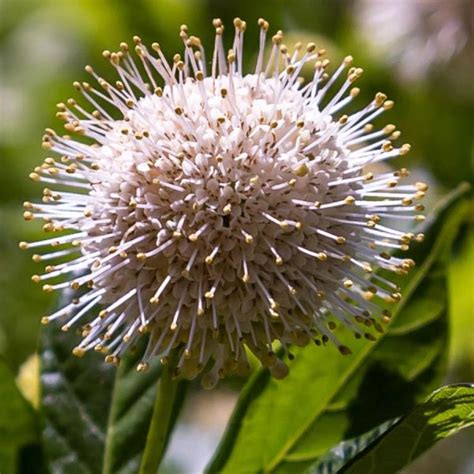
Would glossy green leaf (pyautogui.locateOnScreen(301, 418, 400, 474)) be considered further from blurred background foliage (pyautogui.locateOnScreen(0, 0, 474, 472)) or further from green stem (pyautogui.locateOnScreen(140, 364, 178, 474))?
blurred background foliage (pyautogui.locateOnScreen(0, 0, 474, 472))

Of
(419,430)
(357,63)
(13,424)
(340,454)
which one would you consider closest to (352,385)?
(340,454)

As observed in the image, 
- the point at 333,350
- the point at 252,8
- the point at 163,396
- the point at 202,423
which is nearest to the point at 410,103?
the point at 252,8

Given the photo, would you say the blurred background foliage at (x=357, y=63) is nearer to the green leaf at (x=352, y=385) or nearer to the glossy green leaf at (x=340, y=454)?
the green leaf at (x=352, y=385)

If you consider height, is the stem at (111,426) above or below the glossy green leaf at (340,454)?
above

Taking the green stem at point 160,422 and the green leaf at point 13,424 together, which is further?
the green leaf at point 13,424

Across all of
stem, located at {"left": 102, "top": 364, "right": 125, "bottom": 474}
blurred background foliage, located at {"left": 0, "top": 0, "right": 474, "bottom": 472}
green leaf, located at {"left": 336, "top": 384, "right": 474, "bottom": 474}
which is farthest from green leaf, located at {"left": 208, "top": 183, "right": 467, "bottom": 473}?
blurred background foliage, located at {"left": 0, "top": 0, "right": 474, "bottom": 472}

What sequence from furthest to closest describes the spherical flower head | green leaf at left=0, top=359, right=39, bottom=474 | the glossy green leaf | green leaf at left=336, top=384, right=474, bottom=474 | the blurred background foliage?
the blurred background foliage, green leaf at left=0, top=359, right=39, bottom=474, the glossy green leaf, the spherical flower head, green leaf at left=336, top=384, right=474, bottom=474

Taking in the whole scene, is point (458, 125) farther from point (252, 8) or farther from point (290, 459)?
point (290, 459)

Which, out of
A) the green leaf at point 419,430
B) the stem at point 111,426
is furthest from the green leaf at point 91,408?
the green leaf at point 419,430
